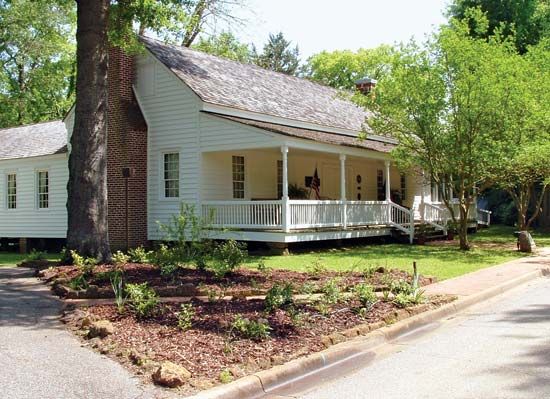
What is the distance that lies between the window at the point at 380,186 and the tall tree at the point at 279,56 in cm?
3251

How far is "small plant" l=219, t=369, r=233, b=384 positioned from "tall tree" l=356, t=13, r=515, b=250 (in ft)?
45.1

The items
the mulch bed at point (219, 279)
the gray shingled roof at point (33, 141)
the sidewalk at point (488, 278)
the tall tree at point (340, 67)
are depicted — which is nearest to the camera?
the mulch bed at point (219, 279)

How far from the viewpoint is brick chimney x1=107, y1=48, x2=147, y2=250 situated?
1992 centimetres

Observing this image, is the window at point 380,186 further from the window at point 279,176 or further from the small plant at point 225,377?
the small plant at point 225,377

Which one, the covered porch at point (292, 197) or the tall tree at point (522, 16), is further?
the tall tree at point (522, 16)

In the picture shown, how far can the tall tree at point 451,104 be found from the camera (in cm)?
1714

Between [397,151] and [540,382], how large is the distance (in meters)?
14.9

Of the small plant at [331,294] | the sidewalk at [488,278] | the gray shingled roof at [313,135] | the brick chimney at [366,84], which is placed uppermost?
the brick chimney at [366,84]

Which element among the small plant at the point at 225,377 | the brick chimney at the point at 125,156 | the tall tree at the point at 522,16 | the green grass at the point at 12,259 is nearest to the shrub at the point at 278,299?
the small plant at the point at 225,377

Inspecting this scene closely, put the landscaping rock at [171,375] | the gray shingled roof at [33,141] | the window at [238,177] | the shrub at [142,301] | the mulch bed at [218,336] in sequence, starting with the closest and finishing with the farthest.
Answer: the landscaping rock at [171,375] < the mulch bed at [218,336] < the shrub at [142,301] < the window at [238,177] < the gray shingled roof at [33,141]

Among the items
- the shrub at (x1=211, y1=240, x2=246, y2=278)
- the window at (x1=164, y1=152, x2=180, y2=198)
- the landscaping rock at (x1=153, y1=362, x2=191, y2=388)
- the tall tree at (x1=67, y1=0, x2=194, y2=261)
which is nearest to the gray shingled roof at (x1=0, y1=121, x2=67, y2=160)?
the window at (x1=164, y1=152, x2=180, y2=198)

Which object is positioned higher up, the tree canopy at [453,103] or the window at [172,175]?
the tree canopy at [453,103]

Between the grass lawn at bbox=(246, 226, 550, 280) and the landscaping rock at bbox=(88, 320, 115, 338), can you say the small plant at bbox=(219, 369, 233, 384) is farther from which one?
the grass lawn at bbox=(246, 226, 550, 280)

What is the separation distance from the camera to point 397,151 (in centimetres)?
1998
